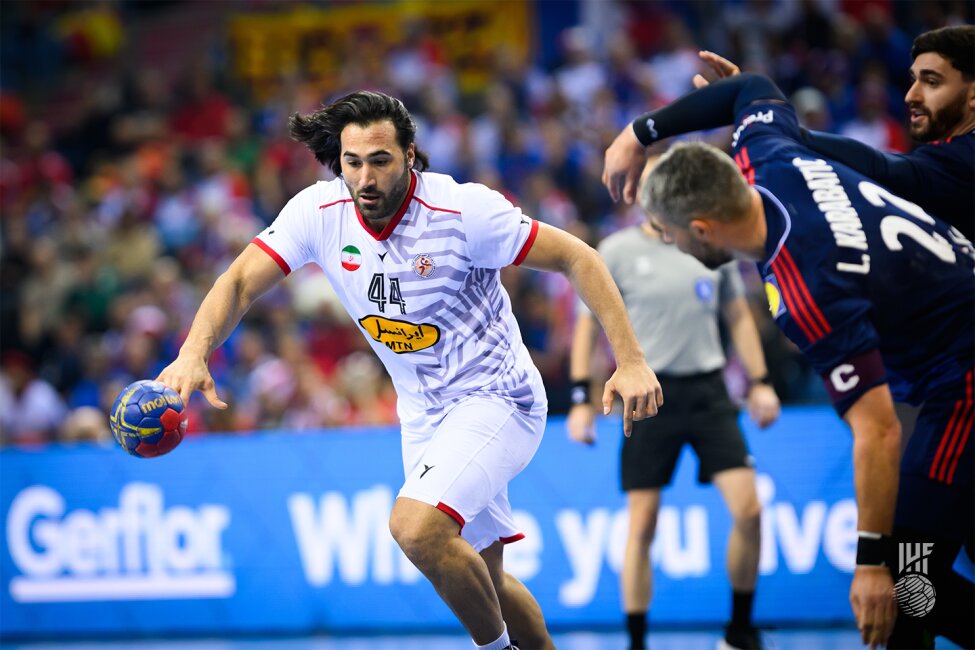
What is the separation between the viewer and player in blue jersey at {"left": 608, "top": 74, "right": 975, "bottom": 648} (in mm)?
3678

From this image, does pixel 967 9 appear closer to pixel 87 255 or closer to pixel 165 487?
pixel 165 487

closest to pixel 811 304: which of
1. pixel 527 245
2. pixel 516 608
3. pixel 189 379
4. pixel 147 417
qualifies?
pixel 527 245

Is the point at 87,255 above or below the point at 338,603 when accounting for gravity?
above

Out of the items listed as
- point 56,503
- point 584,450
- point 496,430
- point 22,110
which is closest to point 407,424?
point 496,430

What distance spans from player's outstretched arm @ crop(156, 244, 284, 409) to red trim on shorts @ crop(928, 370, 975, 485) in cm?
268

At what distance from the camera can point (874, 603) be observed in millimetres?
3660

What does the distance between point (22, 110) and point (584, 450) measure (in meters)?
14.3

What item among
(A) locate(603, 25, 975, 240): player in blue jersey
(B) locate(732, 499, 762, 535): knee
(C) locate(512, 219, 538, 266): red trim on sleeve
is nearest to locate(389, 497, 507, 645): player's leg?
(C) locate(512, 219, 538, 266): red trim on sleeve

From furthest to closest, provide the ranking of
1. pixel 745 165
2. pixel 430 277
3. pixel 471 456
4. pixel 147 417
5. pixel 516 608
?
pixel 516 608
pixel 430 277
pixel 471 456
pixel 147 417
pixel 745 165

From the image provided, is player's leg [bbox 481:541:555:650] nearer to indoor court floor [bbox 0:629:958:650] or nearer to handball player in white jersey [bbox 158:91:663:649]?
handball player in white jersey [bbox 158:91:663:649]

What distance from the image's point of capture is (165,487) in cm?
904

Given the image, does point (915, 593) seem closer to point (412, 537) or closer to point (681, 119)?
point (412, 537)

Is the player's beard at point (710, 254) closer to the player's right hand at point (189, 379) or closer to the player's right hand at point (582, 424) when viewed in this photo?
the player's right hand at point (189, 379)

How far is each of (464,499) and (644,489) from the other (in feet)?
7.79
